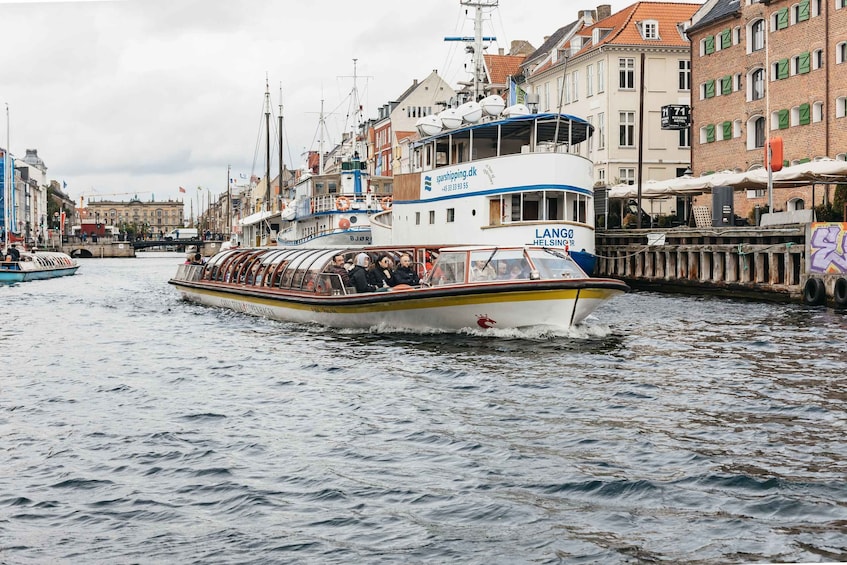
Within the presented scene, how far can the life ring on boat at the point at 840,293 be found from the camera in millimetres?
28594

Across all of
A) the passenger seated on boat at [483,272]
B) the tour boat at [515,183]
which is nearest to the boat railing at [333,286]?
the passenger seated on boat at [483,272]

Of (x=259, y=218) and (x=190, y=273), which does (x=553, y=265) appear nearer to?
(x=190, y=273)

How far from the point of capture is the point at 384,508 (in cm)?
923

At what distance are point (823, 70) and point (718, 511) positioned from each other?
1654 inches

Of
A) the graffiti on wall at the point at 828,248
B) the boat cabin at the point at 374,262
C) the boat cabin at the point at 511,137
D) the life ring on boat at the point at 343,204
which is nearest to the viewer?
the boat cabin at the point at 374,262

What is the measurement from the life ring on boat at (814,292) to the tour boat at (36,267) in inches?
1764

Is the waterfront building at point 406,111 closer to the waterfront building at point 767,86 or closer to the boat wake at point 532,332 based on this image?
the waterfront building at point 767,86

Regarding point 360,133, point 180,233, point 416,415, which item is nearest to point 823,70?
point 416,415

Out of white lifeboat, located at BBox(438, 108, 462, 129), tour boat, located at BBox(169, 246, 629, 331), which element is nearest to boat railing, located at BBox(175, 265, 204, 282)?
white lifeboat, located at BBox(438, 108, 462, 129)

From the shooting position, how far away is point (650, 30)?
68.6m

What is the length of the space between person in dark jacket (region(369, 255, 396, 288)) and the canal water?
3079 millimetres

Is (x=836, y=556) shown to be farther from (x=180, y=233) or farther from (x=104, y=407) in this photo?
(x=180, y=233)

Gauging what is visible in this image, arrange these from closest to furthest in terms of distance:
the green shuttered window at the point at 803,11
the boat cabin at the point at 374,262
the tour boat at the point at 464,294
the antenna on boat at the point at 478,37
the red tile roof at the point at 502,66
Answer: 1. the tour boat at the point at 464,294
2. the boat cabin at the point at 374,262
3. the antenna on boat at the point at 478,37
4. the green shuttered window at the point at 803,11
5. the red tile roof at the point at 502,66

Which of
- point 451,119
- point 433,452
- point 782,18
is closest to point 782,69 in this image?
point 782,18
